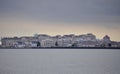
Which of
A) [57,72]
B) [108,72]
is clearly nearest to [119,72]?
[108,72]

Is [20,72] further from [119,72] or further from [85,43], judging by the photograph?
[85,43]

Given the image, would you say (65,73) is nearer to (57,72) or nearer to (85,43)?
(57,72)

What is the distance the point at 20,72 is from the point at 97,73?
696 cm

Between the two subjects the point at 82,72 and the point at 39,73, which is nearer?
the point at 39,73

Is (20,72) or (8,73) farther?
(20,72)

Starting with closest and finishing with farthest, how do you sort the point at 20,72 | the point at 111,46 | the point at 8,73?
the point at 8,73
the point at 20,72
the point at 111,46

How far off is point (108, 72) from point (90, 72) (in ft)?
5.50

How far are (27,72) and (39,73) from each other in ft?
4.28

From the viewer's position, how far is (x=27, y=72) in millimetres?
31016

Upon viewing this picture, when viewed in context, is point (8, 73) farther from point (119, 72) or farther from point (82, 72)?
point (119, 72)

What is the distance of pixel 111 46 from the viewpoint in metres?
105

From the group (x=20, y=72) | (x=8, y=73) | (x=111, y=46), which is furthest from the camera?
(x=111, y=46)

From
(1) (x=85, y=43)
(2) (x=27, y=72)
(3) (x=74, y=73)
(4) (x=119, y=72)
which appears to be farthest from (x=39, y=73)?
(1) (x=85, y=43)

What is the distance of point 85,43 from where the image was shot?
106m
